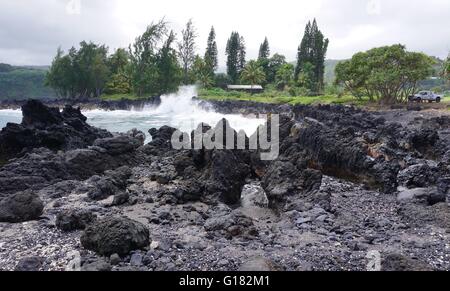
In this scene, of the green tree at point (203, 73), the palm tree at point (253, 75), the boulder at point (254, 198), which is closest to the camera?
the boulder at point (254, 198)

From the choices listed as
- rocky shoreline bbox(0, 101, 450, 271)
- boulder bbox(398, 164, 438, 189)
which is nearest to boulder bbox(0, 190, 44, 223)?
rocky shoreline bbox(0, 101, 450, 271)

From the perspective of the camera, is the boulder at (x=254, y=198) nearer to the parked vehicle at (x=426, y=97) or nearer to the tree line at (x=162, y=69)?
the parked vehicle at (x=426, y=97)

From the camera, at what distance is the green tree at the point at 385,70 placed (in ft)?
156

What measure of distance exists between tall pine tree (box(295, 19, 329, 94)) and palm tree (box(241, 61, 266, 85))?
8.47 m

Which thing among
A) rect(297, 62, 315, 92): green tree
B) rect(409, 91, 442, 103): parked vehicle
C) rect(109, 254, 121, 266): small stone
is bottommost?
rect(109, 254, 121, 266): small stone

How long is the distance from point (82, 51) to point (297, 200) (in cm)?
8271

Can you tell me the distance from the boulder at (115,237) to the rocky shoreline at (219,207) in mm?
21

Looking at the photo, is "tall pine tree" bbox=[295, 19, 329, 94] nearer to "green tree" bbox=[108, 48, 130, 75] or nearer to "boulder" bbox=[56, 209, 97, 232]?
"green tree" bbox=[108, 48, 130, 75]

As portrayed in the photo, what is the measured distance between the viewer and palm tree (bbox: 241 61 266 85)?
295 ft

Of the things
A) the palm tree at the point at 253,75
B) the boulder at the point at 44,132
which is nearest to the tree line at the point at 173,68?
the palm tree at the point at 253,75

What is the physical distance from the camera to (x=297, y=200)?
10508 mm

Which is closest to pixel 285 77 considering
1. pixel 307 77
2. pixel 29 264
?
pixel 307 77

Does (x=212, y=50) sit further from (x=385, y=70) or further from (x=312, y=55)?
(x=385, y=70)
